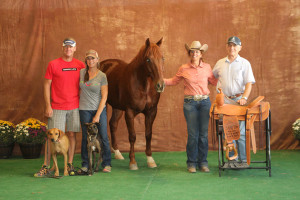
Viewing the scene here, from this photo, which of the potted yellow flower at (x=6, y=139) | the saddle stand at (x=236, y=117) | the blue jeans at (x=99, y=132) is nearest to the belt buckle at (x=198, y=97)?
the saddle stand at (x=236, y=117)

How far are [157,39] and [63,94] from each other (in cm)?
253

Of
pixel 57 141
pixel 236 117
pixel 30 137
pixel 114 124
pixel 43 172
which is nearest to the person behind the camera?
pixel 236 117

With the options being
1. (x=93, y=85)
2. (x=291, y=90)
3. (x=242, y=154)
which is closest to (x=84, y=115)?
(x=93, y=85)

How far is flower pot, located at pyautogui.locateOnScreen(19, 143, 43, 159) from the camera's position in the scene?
615cm

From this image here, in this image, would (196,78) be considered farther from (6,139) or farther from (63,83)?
(6,139)

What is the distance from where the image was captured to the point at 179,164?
213 inches

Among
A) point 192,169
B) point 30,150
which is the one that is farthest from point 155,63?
point 30,150

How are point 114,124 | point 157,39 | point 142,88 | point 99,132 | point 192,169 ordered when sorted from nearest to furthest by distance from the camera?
1. point 192,169
2. point 99,132
3. point 142,88
4. point 114,124
5. point 157,39

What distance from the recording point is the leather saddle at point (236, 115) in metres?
4.33

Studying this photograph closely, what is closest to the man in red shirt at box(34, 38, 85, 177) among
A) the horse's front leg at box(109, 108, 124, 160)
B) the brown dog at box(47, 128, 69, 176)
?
the brown dog at box(47, 128, 69, 176)

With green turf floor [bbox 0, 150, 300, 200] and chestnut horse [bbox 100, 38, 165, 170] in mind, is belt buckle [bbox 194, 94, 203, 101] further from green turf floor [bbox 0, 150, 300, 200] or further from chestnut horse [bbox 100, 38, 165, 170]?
green turf floor [bbox 0, 150, 300, 200]

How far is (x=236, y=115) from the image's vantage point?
4406mm

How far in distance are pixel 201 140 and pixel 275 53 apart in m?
2.64

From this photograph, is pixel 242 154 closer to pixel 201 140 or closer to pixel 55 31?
pixel 201 140
